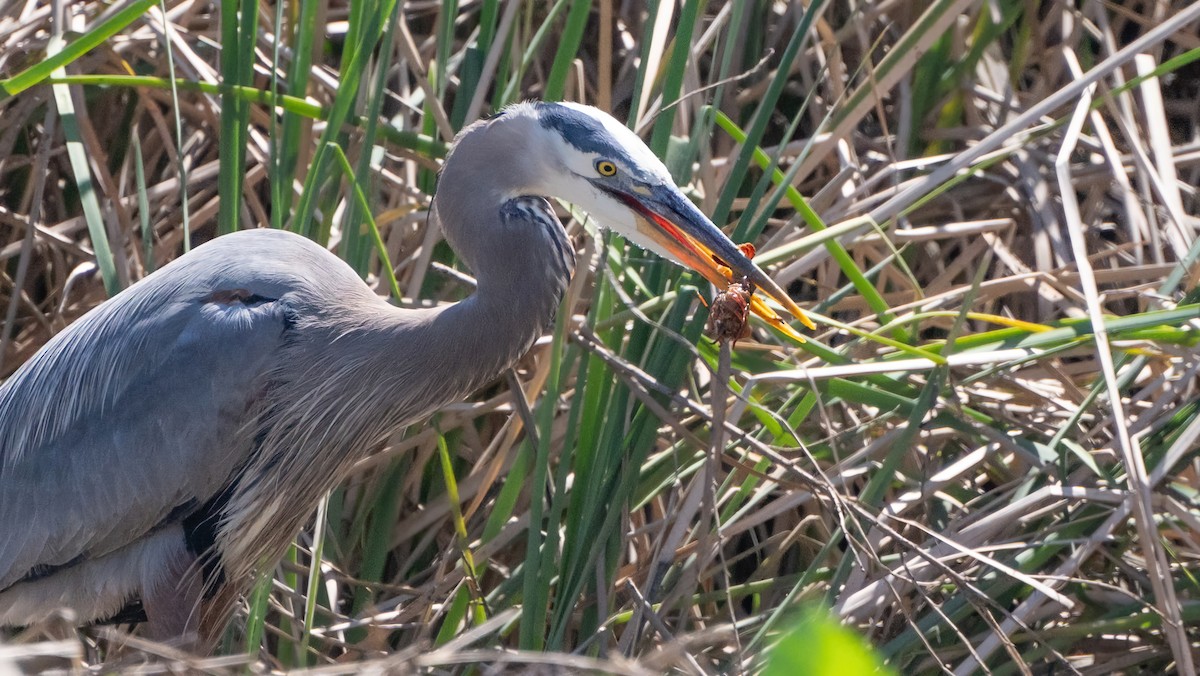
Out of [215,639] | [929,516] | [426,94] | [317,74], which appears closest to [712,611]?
[929,516]

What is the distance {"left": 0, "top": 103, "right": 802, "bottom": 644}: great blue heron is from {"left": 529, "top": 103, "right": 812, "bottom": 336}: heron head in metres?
0.03

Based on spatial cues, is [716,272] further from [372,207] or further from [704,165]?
[372,207]

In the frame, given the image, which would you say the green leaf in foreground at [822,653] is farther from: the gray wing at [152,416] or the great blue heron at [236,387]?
the gray wing at [152,416]

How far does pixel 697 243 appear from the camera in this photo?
1879 millimetres

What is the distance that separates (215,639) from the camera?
231 cm

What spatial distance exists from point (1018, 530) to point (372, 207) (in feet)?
4.51

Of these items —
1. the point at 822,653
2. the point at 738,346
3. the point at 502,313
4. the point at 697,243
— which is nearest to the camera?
the point at 822,653

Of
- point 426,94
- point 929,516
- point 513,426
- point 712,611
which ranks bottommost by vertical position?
point 712,611

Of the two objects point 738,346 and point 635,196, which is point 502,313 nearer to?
point 635,196

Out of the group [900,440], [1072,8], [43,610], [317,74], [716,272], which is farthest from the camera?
[1072,8]

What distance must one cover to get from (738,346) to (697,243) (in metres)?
0.45

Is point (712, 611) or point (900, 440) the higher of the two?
point (900, 440)

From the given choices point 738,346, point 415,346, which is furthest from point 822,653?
point 738,346

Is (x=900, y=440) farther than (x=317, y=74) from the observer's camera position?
No
